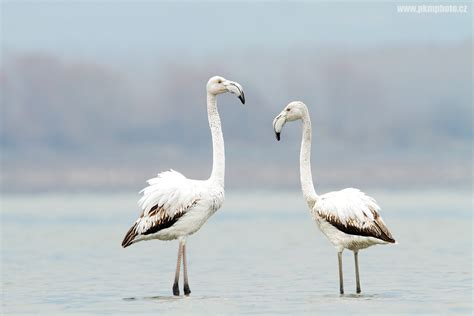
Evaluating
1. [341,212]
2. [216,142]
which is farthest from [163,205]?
[341,212]

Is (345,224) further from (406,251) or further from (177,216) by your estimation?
(406,251)

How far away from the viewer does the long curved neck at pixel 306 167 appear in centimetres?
1870

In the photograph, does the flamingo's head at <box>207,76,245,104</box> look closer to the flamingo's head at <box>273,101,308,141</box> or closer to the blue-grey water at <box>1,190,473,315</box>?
the flamingo's head at <box>273,101,308,141</box>

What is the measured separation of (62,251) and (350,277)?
11474 mm

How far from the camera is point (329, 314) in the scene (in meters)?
16.5

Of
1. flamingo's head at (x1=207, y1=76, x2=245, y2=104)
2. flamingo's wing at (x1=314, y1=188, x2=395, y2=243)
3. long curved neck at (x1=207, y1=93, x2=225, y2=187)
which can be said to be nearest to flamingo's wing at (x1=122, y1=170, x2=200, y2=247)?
long curved neck at (x1=207, y1=93, x2=225, y2=187)

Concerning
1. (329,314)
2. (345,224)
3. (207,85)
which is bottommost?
(329,314)

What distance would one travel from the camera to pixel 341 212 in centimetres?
1786

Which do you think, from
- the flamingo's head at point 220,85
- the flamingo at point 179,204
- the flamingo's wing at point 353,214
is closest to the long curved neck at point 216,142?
the flamingo at point 179,204

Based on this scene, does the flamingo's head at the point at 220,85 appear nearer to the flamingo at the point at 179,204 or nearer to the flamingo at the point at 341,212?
the flamingo at the point at 179,204

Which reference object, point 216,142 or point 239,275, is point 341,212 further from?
point 239,275

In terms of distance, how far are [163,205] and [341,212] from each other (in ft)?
9.96

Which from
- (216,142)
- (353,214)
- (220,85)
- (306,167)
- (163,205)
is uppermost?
(220,85)

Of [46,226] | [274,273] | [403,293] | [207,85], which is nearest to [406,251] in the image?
[274,273]
